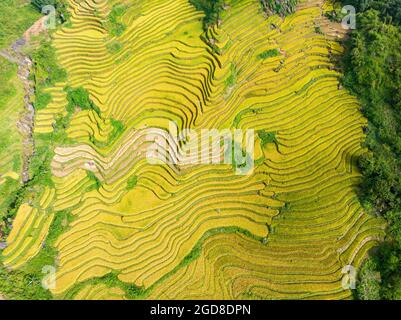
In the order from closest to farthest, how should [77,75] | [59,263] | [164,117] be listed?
[59,263] → [164,117] → [77,75]

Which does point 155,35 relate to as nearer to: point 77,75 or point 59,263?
point 77,75

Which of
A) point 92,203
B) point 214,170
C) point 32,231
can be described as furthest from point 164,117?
point 32,231

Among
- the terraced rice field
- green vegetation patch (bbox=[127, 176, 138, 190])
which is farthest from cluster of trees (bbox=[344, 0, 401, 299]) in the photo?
green vegetation patch (bbox=[127, 176, 138, 190])

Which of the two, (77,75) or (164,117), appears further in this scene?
(77,75)

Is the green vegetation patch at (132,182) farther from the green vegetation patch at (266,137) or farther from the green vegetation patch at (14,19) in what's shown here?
the green vegetation patch at (14,19)

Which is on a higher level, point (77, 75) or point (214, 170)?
point (77, 75)

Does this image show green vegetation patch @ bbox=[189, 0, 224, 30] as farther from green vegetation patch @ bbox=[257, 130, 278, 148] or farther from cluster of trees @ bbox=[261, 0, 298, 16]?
green vegetation patch @ bbox=[257, 130, 278, 148]
